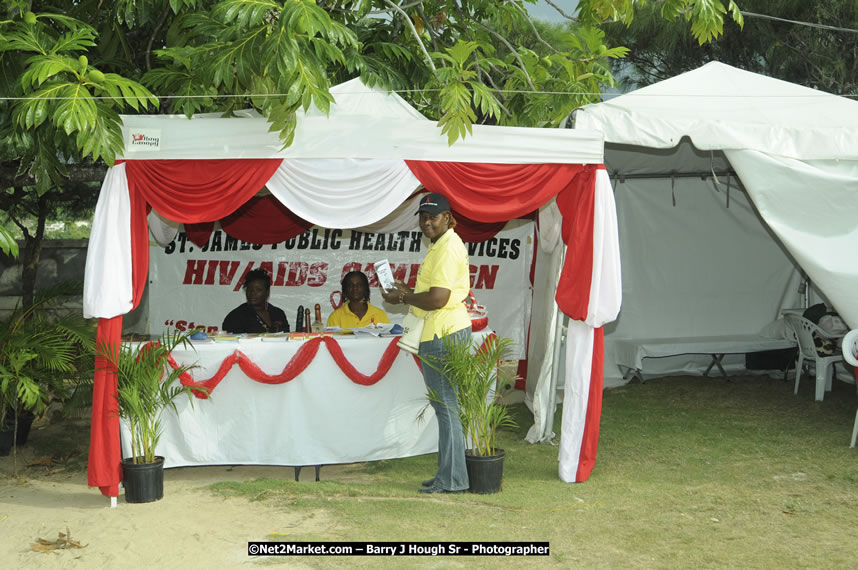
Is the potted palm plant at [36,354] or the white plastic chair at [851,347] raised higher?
the white plastic chair at [851,347]

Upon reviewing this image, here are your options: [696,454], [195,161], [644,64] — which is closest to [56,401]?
[195,161]

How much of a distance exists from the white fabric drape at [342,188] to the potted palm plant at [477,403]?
38.8 inches

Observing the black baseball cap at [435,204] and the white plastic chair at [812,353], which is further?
the white plastic chair at [812,353]

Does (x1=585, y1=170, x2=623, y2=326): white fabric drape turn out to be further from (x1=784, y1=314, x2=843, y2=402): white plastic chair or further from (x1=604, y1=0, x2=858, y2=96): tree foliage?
(x1=604, y1=0, x2=858, y2=96): tree foliage

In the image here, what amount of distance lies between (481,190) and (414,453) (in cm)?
188

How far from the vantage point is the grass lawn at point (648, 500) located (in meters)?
4.10

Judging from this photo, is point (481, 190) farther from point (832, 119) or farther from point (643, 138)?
point (832, 119)

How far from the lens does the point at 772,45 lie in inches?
437


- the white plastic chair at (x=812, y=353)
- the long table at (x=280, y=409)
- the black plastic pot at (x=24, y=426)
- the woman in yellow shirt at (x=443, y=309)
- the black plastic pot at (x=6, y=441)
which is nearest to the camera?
the woman in yellow shirt at (x=443, y=309)

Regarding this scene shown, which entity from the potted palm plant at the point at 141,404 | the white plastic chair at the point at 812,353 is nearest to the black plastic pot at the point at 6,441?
the potted palm plant at the point at 141,404

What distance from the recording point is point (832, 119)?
A: 5922mm

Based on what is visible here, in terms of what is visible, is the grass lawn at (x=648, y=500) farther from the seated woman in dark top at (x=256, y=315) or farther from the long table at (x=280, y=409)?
the seated woman in dark top at (x=256, y=315)

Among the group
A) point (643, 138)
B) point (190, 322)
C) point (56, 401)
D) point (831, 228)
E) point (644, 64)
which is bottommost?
point (56, 401)

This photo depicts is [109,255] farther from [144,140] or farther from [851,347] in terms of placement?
[851,347]
